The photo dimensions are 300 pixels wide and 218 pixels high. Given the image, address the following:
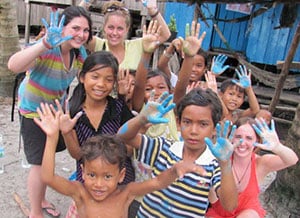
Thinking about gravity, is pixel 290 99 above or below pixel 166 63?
below

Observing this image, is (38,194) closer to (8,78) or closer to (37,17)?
(8,78)

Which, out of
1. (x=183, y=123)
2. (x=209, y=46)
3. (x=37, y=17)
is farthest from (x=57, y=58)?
(x=37, y=17)

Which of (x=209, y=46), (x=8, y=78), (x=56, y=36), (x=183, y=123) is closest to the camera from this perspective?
(x=183, y=123)

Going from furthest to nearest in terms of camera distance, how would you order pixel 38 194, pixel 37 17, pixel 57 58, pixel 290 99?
pixel 37 17, pixel 290 99, pixel 38 194, pixel 57 58

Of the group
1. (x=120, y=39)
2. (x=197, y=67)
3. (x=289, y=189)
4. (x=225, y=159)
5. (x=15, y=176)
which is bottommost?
(x=15, y=176)

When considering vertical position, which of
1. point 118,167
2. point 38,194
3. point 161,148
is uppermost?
point 161,148

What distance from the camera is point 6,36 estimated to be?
5.43m

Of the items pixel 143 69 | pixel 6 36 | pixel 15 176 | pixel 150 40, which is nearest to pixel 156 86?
pixel 143 69

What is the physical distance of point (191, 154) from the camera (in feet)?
5.75

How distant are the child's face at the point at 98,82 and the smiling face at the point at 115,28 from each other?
2.12 ft

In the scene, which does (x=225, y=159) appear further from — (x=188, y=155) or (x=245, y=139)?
(x=245, y=139)

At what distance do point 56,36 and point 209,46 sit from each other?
20.5 ft

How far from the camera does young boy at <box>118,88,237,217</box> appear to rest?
66.8 inches

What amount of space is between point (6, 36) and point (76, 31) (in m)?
3.74
